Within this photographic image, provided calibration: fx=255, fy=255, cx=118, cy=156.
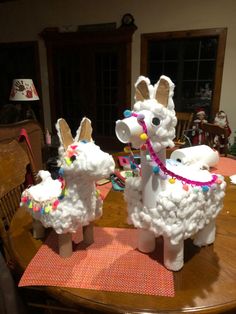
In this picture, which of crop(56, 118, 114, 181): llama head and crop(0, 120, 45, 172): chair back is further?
crop(0, 120, 45, 172): chair back

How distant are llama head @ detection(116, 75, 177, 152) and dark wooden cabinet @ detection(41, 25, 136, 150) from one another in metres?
3.36

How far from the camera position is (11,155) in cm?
126

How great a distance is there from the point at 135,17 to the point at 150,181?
356 centimetres

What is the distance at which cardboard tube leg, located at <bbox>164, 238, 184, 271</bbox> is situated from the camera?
0.70 m

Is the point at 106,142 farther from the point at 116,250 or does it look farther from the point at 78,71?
the point at 116,250

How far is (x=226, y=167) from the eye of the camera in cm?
156

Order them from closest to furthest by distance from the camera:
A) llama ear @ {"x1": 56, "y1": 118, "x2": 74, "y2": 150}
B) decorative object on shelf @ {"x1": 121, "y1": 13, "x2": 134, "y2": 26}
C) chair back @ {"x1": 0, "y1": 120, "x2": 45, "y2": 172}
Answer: llama ear @ {"x1": 56, "y1": 118, "x2": 74, "y2": 150} → chair back @ {"x1": 0, "y1": 120, "x2": 45, "y2": 172} → decorative object on shelf @ {"x1": 121, "y1": 13, "x2": 134, "y2": 26}

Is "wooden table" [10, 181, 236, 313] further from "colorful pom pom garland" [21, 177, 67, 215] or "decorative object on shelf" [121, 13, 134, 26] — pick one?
"decorative object on shelf" [121, 13, 134, 26]

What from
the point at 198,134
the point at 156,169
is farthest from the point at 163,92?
the point at 198,134

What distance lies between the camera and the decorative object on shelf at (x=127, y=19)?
3.61 m

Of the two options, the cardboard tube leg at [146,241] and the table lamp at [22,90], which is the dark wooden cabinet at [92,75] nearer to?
the table lamp at [22,90]

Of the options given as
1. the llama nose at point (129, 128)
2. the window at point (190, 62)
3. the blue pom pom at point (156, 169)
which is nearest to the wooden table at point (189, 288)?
the blue pom pom at point (156, 169)

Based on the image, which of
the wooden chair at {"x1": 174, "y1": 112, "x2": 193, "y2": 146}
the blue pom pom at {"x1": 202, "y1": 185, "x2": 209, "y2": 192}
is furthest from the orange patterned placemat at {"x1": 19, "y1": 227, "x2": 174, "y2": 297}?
the wooden chair at {"x1": 174, "y1": 112, "x2": 193, "y2": 146}

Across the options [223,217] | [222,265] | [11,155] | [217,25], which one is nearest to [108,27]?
[217,25]
